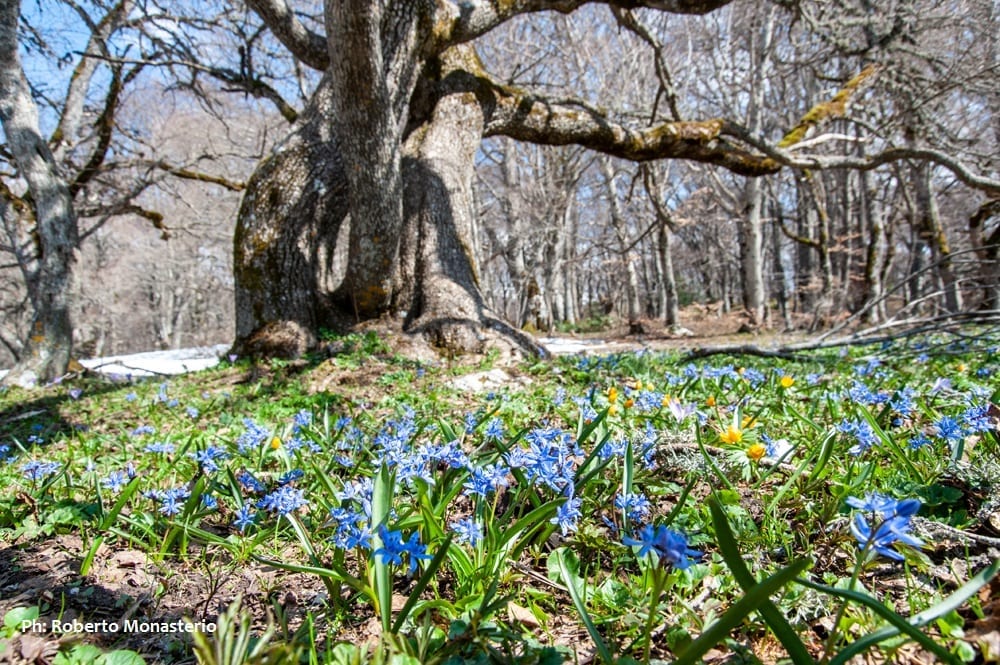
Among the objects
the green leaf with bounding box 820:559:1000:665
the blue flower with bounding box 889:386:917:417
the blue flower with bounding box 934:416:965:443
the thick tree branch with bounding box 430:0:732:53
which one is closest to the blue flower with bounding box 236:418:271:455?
the green leaf with bounding box 820:559:1000:665

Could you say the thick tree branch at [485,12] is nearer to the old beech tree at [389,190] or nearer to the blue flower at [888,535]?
the old beech tree at [389,190]

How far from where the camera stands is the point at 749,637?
3.11ft

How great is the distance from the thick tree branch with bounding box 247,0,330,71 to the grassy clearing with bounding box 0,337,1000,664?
4.01m

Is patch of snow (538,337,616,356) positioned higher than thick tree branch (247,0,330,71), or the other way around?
thick tree branch (247,0,330,71)

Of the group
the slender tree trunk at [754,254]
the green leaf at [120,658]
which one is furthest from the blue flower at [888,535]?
the slender tree trunk at [754,254]

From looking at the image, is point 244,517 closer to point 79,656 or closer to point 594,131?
point 79,656

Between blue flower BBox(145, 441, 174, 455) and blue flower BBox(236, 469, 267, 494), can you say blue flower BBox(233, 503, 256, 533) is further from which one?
blue flower BBox(145, 441, 174, 455)

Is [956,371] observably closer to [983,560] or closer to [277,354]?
[983,560]

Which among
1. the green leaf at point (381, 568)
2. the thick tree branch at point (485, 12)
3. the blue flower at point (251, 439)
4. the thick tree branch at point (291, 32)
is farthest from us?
the thick tree branch at point (485, 12)

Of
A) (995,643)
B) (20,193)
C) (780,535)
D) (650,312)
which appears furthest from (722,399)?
(650,312)

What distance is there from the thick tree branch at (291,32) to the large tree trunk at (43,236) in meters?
4.21

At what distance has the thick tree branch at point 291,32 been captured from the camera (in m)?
4.26

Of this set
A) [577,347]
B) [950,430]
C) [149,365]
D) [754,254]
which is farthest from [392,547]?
[754,254]

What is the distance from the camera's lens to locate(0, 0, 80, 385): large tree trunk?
611 centimetres
